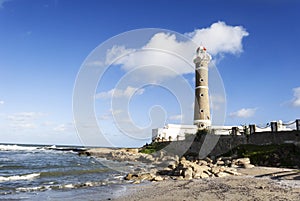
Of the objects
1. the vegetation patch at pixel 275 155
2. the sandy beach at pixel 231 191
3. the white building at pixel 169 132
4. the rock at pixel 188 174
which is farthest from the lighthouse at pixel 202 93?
the sandy beach at pixel 231 191

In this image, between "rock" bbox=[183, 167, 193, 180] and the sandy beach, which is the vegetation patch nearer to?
the sandy beach

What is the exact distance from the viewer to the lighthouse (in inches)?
1826

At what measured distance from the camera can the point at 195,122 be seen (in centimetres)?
4709

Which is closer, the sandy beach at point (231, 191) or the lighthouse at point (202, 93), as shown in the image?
the sandy beach at point (231, 191)

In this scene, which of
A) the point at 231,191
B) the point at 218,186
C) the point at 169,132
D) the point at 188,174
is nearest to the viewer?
the point at 231,191

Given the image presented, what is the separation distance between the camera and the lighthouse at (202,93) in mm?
46375

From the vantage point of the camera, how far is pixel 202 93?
47.3 metres

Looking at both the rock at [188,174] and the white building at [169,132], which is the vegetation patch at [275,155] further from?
the white building at [169,132]

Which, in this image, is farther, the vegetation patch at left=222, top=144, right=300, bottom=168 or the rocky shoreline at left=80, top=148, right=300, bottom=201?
the vegetation patch at left=222, top=144, right=300, bottom=168

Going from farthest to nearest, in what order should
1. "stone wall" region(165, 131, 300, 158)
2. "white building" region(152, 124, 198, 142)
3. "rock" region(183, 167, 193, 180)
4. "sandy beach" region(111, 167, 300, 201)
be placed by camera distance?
"white building" region(152, 124, 198, 142)
"stone wall" region(165, 131, 300, 158)
"rock" region(183, 167, 193, 180)
"sandy beach" region(111, 167, 300, 201)

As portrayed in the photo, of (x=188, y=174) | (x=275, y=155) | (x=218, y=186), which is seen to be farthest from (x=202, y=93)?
(x=218, y=186)

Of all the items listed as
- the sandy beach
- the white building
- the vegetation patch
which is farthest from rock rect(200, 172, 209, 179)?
the white building

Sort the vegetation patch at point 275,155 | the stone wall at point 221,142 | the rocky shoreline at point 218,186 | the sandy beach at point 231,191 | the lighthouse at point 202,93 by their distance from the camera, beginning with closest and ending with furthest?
the sandy beach at point 231,191
the rocky shoreline at point 218,186
the vegetation patch at point 275,155
the stone wall at point 221,142
the lighthouse at point 202,93

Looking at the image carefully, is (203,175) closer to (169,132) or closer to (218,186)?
(218,186)
